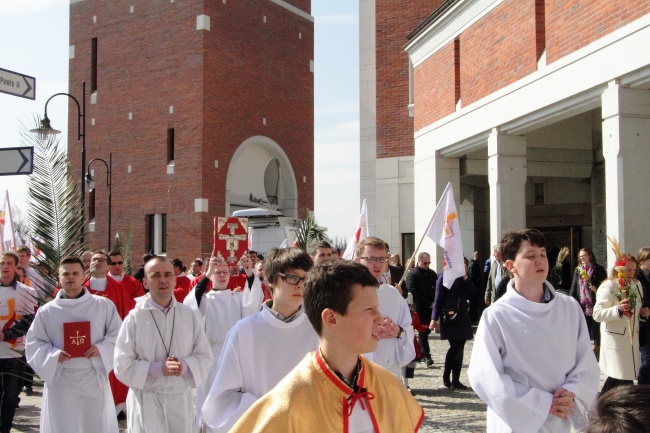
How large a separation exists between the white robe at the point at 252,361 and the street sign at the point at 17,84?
4980 mm

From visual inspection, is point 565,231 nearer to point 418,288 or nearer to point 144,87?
point 418,288

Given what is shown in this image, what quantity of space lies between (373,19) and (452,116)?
8.12 metres

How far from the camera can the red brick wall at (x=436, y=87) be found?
18094 millimetres

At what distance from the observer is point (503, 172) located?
619 inches

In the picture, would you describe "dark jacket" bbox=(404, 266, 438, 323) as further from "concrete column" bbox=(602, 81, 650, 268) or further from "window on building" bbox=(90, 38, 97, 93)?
"window on building" bbox=(90, 38, 97, 93)

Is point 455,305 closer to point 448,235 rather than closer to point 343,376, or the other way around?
point 448,235

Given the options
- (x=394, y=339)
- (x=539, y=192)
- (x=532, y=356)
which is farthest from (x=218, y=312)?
(x=539, y=192)

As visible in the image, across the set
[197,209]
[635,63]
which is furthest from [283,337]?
[197,209]

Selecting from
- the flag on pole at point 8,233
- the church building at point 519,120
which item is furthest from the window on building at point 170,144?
the flag on pole at point 8,233

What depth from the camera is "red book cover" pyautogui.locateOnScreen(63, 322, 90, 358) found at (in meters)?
6.91

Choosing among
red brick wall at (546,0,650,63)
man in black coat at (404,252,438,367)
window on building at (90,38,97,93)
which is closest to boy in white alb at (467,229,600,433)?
red brick wall at (546,0,650,63)

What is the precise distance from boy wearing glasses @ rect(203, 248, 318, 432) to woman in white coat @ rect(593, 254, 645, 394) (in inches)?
215

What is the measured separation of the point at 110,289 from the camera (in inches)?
372

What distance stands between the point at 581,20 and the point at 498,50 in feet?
10.5
